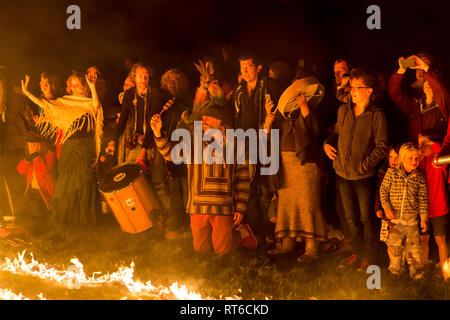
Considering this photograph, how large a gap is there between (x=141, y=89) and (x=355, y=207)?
10.1 ft

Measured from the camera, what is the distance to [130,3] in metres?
8.51

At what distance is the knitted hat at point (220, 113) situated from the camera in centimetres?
759

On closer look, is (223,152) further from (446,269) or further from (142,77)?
(446,269)

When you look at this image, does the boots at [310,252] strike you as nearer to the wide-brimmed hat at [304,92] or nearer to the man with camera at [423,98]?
the wide-brimmed hat at [304,92]

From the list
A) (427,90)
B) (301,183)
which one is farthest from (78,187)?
(427,90)

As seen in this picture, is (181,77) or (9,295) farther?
(181,77)

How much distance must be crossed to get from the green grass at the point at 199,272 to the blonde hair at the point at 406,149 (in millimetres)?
1251

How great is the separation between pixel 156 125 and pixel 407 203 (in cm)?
306

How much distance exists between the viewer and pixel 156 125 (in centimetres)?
764

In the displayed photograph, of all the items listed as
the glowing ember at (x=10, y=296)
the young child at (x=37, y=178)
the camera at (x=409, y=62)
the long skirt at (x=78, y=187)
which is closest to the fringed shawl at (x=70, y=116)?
the long skirt at (x=78, y=187)

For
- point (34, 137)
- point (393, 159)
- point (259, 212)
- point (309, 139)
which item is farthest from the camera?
point (34, 137)

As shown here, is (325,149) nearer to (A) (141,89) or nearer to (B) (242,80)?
(B) (242,80)

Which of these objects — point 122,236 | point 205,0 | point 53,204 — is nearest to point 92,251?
point 122,236

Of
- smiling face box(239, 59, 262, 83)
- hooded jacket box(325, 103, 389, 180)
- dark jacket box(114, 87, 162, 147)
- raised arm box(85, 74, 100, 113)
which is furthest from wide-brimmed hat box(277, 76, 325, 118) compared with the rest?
raised arm box(85, 74, 100, 113)
